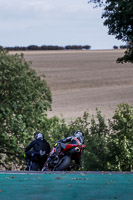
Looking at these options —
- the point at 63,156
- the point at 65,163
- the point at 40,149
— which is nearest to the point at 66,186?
the point at 65,163

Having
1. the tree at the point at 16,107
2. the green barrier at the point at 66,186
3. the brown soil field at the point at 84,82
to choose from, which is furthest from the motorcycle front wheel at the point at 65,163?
the brown soil field at the point at 84,82

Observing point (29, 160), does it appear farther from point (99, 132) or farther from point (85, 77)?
point (85, 77)

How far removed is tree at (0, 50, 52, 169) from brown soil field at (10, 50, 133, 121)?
30431 mm

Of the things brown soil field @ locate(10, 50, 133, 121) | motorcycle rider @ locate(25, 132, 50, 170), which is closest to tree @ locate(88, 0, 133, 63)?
motorcycle rider @ locate(25, 132, 50, 170)

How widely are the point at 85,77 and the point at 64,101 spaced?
18857mm

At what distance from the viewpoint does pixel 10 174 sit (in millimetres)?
12070

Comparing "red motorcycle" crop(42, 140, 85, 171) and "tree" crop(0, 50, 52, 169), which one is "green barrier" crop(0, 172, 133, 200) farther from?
"tree" crop(0, 50, 52, 169)

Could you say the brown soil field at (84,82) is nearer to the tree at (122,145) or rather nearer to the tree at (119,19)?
the tree at (122,145)

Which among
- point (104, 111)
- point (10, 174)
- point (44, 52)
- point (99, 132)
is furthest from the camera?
point (44, 52)

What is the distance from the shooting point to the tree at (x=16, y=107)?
32125mm

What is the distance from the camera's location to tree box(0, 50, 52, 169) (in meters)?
32.1

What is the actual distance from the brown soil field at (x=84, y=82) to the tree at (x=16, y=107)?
30.4 m

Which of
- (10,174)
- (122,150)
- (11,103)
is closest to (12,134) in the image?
(11,103)

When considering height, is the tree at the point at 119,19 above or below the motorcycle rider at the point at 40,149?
above
